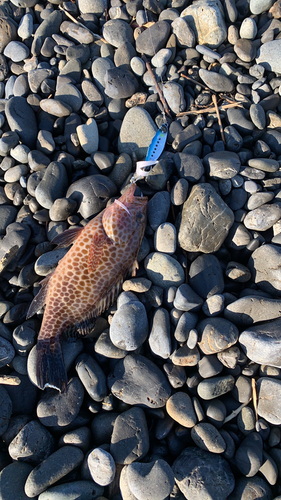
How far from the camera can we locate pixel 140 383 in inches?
159

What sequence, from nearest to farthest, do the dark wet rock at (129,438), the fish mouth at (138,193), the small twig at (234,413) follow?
the dark wet rock at (129,438)
the small twig at (234,413)
the fish mouth at (138,193)

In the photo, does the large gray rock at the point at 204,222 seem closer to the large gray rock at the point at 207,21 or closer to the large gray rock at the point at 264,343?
the large gray rock at the point at 264,343

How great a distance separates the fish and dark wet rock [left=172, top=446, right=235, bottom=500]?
2.12 meters

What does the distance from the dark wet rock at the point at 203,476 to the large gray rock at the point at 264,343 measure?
134 centimetres

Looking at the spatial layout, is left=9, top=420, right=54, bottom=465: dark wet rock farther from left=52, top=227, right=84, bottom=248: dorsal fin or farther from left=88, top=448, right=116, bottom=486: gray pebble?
left=52, top=227, right=84, bottom=248: dorsal fin

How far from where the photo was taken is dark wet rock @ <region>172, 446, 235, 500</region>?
137 inches

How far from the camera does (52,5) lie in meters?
5.97

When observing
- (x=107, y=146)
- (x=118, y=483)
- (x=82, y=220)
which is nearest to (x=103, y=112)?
(x=107, y=146)

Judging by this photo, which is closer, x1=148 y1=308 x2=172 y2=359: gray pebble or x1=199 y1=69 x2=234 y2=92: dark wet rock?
x1=148 y1=308 x2=172 y2=359: gray pebble

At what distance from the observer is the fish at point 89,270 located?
4.28 m

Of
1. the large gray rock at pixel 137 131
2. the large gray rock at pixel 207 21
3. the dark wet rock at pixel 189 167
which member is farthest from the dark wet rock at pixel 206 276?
Answer: the large gray rock at pixel 207 21

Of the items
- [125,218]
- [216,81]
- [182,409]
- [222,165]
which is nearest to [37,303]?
[125,218]

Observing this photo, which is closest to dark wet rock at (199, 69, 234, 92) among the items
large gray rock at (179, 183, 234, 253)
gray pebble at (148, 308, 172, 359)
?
large gray rock at (179, 183, 234, 253)

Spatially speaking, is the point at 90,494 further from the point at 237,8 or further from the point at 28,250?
the point at 237,8
